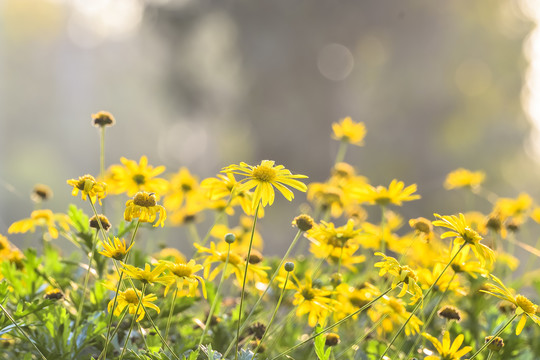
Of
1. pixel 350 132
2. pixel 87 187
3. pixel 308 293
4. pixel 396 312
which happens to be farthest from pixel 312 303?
pixel 350 132

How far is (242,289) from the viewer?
1.94ft

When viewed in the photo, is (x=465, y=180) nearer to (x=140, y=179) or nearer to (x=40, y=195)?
(x=140, y=179)

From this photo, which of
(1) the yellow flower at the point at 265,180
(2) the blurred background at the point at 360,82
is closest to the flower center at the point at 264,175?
(1) the yellow flower at the point at 265,180

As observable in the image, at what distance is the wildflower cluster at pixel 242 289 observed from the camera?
0.69 meters

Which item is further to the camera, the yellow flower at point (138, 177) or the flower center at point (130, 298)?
the yellow flower at point (138, 177)

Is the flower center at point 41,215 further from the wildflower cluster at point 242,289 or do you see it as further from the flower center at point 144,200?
the flower center at point 144,200

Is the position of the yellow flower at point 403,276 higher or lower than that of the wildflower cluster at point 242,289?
higher

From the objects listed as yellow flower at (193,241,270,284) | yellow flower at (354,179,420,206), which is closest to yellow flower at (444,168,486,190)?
yellow flower at (354,179,420,206)

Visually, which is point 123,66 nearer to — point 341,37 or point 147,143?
point 147,143

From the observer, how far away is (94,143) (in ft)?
52.9

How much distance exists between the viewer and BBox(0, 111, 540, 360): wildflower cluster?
0.69m

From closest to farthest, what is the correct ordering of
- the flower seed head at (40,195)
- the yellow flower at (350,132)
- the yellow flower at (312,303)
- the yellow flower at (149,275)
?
the yellow flower at (149,275)
the yellow flower at (312,303)
the flower seed head at (40,195)
the yellow flower at (350,132)

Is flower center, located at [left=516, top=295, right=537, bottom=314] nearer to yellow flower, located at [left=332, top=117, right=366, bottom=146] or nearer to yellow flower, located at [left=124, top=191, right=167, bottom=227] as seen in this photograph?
yellow flower, located at [left=124, top=191, right=167, bottom=227]

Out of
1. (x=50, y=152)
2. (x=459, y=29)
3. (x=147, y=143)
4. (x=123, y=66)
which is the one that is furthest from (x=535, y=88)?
(x=50, y=152)
